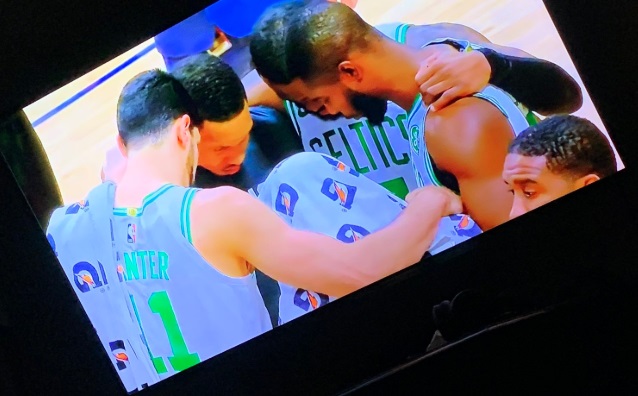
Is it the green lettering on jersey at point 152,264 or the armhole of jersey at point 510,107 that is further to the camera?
the green lettering on jersey at point 152,264

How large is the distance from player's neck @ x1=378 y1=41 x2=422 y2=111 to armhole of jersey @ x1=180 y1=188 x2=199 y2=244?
54 cm

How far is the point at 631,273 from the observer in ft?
5.49

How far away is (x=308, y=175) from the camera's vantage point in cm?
168

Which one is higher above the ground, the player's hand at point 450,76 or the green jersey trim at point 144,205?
the green jersey trim at point 144,205

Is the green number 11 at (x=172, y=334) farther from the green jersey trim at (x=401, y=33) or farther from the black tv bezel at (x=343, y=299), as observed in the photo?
the green jersey trim at (x=401, y=33)

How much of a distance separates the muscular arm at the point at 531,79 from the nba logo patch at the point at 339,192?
1.39 ft

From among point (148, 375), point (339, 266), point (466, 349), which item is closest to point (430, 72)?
point (339, 266)

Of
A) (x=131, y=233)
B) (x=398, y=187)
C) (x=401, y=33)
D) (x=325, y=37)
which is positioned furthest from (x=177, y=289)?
(x=401, y=33)

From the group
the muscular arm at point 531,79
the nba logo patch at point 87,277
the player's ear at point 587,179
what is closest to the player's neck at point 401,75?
the muscular arm at point 531,79

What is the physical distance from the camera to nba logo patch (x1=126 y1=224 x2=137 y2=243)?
68.9 inches

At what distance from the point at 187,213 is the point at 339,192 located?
0.39m

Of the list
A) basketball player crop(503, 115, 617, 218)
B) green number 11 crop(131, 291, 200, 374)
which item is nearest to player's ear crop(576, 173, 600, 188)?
basketball player crop(503, 115, 617, 218)

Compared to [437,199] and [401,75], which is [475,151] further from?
[401,75]

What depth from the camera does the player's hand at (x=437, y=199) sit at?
1.63 meters
